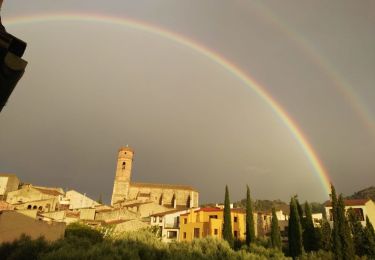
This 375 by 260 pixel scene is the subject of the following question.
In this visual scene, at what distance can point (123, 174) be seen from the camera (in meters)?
89.8

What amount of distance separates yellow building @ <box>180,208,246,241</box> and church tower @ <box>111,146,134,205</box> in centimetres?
3903

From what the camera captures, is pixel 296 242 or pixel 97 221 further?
pixel 97 221

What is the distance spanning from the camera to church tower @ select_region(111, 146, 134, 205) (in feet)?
288

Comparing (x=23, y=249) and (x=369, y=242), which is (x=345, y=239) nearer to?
(x=369, y=242)

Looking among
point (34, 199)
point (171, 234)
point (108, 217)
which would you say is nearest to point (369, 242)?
point (171, 234)

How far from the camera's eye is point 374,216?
169 feet

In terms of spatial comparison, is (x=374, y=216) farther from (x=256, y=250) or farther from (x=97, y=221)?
(x=97, y=221)

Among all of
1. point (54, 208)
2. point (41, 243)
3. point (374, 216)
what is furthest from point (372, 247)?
point (54, 208)

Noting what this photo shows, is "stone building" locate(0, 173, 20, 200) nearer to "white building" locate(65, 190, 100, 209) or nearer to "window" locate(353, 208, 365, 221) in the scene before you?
"white building" locate(65, 190, 100, 209)

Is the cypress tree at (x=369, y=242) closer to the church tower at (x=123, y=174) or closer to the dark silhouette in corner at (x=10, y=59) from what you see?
the dark silhouette in corner at (x=10, y=59)

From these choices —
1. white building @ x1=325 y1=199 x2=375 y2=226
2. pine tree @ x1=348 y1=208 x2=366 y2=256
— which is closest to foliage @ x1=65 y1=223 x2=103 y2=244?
pine tree @ x1=348 y1=208 x2=366 y2=256

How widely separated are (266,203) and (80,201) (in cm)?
7513

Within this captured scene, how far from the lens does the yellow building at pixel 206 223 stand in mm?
48594

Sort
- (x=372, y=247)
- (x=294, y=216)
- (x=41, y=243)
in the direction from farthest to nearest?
(x=294, y=216)
(x=372, y=247)
(x=41, y=243)
